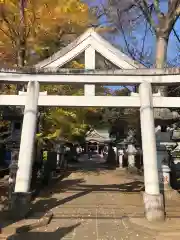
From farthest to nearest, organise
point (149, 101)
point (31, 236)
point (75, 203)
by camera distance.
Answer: point (75, 203)
point (149, 101)
point (31, 236)

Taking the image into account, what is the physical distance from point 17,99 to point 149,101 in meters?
4.06

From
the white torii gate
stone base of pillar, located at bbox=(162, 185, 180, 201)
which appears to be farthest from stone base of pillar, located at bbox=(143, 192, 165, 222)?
stone base of pillar, located at bbox=(162, 185, 180, 201)

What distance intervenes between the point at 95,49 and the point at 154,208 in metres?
5.10

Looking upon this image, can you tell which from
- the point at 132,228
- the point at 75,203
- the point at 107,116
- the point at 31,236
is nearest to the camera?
the point at 31,236

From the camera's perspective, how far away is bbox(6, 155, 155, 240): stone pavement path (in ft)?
20.4

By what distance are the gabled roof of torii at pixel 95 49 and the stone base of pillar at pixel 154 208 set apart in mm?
3970

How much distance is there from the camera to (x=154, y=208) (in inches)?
286

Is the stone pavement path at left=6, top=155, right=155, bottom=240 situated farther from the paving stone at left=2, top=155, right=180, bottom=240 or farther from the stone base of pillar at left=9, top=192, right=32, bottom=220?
the stone base of pillar at left=9, top=192, right=32, bottom=220

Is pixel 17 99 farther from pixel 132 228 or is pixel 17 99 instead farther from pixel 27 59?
pixel 27 59

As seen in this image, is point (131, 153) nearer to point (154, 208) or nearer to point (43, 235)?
point (154, 208)

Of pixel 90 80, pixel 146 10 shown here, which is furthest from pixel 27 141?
pixel 146 10

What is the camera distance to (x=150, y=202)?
287 inches

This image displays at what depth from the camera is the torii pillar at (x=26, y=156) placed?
24.3 feet

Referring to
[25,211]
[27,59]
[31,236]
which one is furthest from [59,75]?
[27,59]
